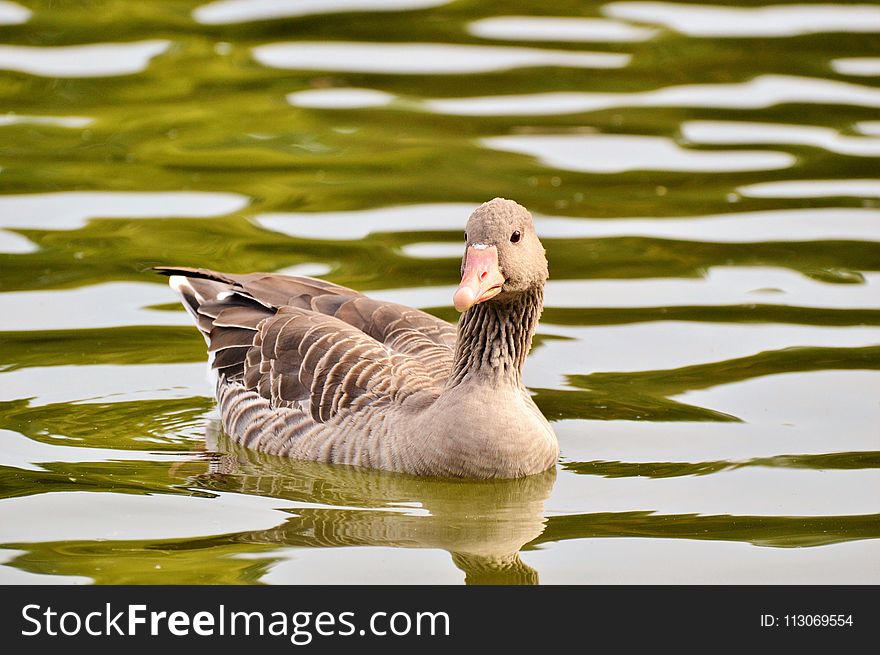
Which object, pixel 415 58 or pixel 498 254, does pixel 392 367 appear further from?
pixel 415 58

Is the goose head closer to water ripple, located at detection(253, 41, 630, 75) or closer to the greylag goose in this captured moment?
the greylag goose

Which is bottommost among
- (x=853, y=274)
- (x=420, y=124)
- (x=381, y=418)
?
(x=381, y=418)

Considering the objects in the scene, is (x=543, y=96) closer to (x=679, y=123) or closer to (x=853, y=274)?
(x=679, y=123)

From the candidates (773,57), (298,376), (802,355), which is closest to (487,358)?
(298,376)

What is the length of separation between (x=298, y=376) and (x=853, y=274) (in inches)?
236

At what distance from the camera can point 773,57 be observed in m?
21.3

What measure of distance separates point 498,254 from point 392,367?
1549 mm

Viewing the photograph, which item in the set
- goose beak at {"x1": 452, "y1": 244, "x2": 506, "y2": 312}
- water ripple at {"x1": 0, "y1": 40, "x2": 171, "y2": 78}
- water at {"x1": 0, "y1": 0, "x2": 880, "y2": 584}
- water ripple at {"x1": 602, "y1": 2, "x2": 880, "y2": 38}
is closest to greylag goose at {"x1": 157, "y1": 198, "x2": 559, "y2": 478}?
goose beak at {"x1": 452, "y1": 244, "x2": 506, "y2": 312}

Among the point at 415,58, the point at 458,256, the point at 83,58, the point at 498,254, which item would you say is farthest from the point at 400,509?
the point at 83,58

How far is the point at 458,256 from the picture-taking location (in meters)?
15.5

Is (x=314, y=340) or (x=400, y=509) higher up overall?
(x=314, y=340)

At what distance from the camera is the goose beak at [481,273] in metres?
10.1

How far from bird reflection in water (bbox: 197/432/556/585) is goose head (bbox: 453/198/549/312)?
4.25 feet

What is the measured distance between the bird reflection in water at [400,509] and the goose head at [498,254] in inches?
51.0
